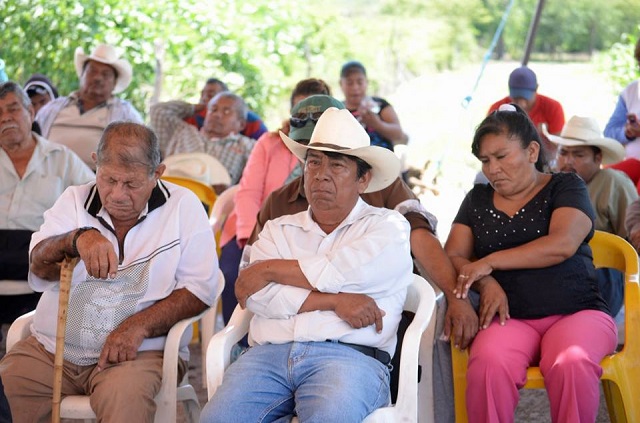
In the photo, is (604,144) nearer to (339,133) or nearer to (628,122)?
(628,122)

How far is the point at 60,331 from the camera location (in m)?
2.85

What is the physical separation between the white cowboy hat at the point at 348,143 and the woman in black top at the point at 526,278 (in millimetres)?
415

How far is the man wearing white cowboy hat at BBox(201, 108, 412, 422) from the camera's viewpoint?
2740 mm

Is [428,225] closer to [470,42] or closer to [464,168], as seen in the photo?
[464,168]

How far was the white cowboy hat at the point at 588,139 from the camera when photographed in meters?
4.23

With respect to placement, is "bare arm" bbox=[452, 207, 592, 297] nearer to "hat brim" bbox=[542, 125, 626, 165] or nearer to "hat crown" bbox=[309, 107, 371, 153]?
"hat crown" bbox=[309, 107, 371, 153]

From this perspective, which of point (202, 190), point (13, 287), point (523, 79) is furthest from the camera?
point (523, 79)

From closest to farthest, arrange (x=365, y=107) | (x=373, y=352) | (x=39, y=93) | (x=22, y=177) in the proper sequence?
(x=373, y=352) → (x=22, y=177) → (x=365, y=107) → (x=39, y=93)

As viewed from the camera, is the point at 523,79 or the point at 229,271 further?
the point at 523,79

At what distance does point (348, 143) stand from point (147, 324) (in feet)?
3.00

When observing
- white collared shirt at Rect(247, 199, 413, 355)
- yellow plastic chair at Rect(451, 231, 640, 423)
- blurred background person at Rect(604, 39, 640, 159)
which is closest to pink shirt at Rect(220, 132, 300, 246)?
white collared shirt at Rect(247, 199, 413, 355)

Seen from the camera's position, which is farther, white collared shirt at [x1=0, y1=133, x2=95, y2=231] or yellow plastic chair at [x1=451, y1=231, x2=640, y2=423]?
white collared shirt at [x1=0, y1=133, x2=95, y2=231]

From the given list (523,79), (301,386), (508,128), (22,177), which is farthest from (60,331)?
(523,79)

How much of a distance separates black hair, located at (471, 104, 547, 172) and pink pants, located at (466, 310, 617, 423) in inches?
25.8
